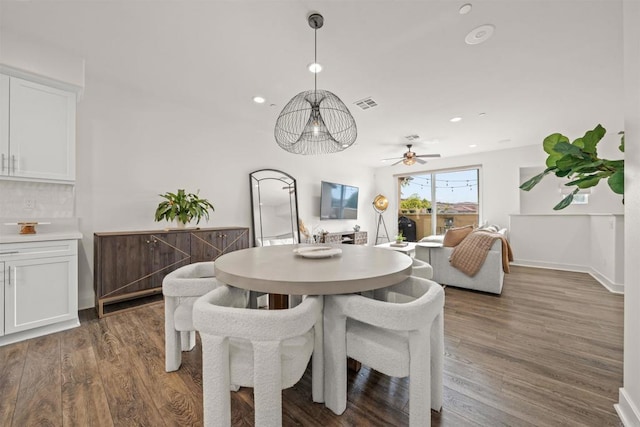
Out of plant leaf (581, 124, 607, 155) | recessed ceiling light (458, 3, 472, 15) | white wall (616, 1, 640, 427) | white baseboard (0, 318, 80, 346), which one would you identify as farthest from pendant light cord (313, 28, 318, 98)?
white baseboard (0, 318, 80, 346)

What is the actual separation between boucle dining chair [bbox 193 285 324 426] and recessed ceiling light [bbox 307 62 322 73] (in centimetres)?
229

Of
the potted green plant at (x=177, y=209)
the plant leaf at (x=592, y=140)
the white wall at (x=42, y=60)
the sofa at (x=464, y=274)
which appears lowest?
the sofa at (x=464, y=274)

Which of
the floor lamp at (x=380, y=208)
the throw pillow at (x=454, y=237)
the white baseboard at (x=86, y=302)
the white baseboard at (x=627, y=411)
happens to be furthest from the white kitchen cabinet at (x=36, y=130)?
the floor lamp at (x=380, y=208)

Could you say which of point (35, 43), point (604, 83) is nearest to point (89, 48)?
point (35, 43)

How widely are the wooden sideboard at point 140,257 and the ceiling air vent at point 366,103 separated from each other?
253cm

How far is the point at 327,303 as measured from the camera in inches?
50.0

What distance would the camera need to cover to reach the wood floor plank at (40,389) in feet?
4.20

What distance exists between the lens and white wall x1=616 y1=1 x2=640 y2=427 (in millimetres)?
1163

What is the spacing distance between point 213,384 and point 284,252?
1011 mm

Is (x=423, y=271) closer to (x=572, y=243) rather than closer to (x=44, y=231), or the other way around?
(x=44, y=231)

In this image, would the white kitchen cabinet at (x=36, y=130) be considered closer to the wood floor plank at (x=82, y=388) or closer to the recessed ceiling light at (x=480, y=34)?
the wood floor plank at (x=82, y=388)

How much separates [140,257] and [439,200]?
646 centimetres

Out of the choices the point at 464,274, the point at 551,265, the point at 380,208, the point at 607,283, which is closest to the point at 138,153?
the point at 464,274

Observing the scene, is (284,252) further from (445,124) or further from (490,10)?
(445,124)
